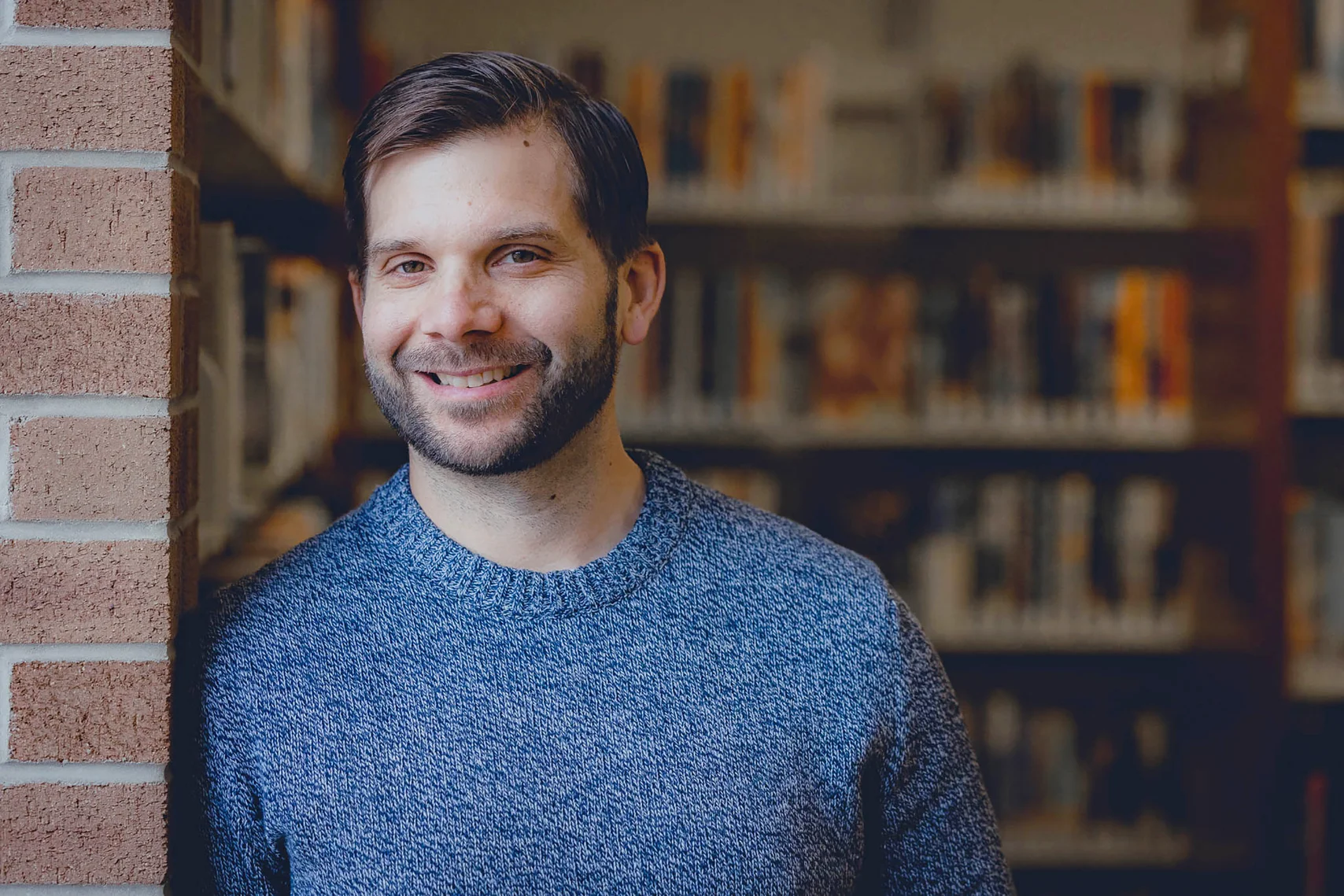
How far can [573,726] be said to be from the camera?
35.3 inches

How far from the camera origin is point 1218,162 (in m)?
2.10

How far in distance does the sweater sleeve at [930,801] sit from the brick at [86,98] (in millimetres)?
689

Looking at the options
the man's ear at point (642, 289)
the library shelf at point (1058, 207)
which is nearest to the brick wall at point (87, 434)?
the man's ear at point (642, 289)

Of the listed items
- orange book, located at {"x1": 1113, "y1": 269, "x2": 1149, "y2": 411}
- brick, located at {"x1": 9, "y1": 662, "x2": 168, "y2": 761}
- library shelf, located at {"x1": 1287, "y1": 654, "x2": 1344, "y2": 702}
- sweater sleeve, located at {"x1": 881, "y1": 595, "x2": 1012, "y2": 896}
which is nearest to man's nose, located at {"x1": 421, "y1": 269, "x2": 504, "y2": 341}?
brick, located at {"x1": 9, "y1": 662, "x2": 168, "y2": 761}

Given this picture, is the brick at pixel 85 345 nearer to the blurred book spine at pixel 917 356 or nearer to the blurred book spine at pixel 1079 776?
the blurred book spine at pixel 917 356

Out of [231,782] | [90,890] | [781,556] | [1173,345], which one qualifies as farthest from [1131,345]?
[90,890]

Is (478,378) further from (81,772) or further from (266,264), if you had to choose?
(266,264)

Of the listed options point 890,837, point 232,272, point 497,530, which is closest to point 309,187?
point 232,272

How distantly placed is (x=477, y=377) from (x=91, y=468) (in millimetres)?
275

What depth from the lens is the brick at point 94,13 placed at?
80 cm

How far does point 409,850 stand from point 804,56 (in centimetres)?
204

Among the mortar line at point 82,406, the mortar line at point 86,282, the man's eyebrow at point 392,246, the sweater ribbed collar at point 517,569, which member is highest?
the man's eyebrow at point 392,246

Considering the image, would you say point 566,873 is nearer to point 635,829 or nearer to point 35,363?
point 635,829

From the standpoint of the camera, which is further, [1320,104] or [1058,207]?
[1058,207]
